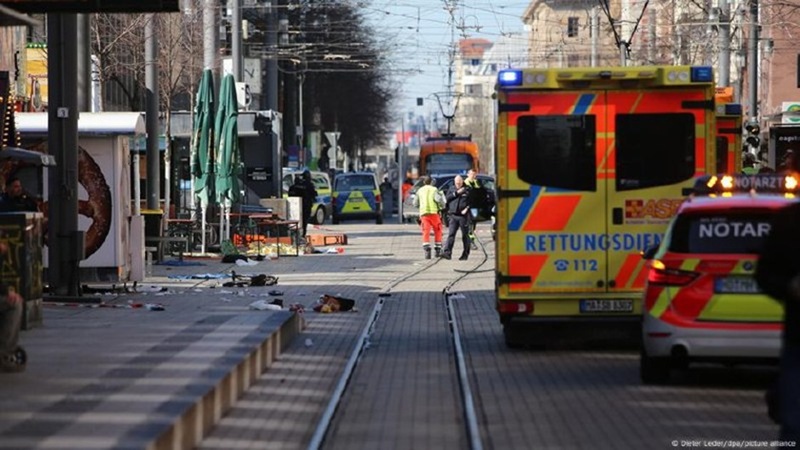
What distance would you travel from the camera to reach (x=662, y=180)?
1783cm

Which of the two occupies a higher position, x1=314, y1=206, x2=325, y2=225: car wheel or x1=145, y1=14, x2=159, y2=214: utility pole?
x1=145, y1=14, x2=159, y2=214: utility pole

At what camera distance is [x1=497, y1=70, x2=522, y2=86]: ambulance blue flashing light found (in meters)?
17.7

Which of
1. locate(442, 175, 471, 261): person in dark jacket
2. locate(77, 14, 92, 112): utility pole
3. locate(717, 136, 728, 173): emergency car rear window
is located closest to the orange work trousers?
locate(442, 175, 471, 261): person in dark jacket

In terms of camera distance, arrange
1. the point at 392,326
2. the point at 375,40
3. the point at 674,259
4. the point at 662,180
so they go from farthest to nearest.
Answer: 1. the point at 375,40
2. the point at 392,326
3. the point at 662,180
4. the point at 674,259

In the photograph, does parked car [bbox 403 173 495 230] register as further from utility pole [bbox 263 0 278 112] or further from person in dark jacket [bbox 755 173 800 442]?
person in dark jacket [bbox 755 173 800 442]

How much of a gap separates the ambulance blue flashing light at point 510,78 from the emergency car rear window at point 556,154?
1.20 ft

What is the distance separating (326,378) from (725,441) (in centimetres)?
537

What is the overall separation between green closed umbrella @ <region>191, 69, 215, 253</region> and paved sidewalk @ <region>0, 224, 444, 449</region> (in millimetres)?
8281

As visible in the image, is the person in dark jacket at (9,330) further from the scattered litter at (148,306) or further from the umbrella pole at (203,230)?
the umbrella pole at (203,230)

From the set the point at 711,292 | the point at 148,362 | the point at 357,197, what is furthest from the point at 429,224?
the point at 357,197

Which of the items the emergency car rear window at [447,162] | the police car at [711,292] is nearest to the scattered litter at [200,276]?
the police car at [711,292]

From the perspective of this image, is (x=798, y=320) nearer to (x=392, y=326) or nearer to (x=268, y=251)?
(x=392, y=326)

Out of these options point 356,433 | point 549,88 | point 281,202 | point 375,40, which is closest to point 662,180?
point 549,88

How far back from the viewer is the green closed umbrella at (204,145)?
3644cm
